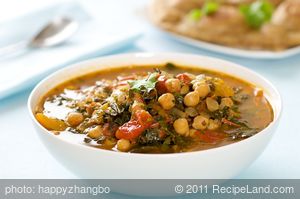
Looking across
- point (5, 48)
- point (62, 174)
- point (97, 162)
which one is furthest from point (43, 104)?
point (5, 48)

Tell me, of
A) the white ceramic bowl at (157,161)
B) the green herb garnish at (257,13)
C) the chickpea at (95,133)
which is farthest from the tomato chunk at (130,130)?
the green herb garnish at (257,13)

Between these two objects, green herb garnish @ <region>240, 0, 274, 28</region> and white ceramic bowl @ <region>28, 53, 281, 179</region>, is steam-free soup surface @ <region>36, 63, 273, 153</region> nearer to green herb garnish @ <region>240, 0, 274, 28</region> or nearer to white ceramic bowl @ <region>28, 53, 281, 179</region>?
white ceramic bowl @ <region>28, 53, 281, 179</region>

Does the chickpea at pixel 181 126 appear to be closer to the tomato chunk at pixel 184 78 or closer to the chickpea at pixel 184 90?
the chickpea at pixel 184 90

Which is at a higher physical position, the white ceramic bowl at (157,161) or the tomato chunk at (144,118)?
the tomato chunk at (144,118)

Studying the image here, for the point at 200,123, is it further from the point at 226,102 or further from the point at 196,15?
the point at 196,15

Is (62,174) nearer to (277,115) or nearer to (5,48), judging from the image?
(277,115)

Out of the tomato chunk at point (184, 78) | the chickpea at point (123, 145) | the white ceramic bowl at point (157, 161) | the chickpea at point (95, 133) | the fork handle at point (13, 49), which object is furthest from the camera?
the fork handle at point (13, 49)

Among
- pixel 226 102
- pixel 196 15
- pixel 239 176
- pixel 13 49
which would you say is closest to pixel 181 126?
pixel 226 102
